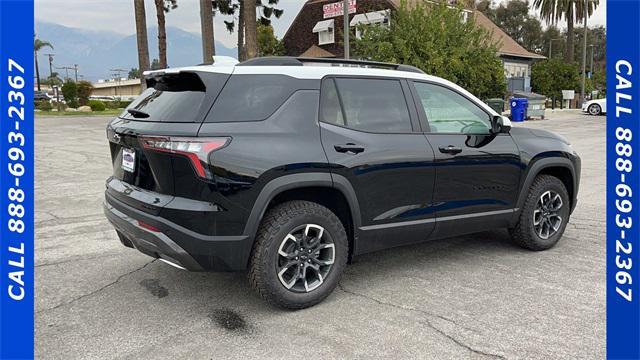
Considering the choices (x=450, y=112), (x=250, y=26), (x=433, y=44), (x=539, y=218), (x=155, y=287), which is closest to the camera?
(x=155, y=287)

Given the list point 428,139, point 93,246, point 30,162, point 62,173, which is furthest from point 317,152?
point 62,173

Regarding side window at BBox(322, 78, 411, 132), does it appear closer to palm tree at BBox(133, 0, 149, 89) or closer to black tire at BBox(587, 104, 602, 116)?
palm tree at BBox(133, 0, 149, 89)

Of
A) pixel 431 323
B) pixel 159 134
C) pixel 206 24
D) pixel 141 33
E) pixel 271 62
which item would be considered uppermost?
pixel 141 33

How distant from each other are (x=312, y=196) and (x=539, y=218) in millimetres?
2523

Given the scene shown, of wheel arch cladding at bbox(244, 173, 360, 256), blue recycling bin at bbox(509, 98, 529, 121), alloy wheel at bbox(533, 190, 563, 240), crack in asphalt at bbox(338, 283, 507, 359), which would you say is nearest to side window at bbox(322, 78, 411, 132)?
wheel arch cladding at bbox(244, 173, 360, 256)

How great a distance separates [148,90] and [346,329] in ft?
7.87

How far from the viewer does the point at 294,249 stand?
362cm

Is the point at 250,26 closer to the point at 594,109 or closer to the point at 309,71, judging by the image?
the point at 309,71

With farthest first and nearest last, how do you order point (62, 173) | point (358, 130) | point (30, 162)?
point (62, 173) → point (358, 130) → point (30, 162)

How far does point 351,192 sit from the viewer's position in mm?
A: 3752

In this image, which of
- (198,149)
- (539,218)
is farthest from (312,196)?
(539,218)

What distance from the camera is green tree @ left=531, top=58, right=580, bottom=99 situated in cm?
3916

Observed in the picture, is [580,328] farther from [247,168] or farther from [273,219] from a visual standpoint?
[247,168]

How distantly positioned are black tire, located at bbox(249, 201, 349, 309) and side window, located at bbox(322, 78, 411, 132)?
718mm
